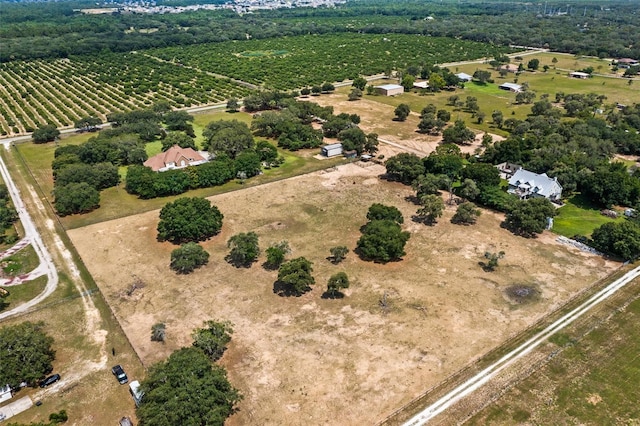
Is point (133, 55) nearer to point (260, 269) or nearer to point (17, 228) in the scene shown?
point (17, 228)

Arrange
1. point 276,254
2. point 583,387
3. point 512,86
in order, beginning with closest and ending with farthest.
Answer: point 583,387, point 276,254, point 512,86

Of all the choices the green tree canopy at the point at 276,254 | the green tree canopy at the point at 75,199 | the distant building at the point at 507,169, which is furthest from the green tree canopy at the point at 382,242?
the green tree canopy at the point at 75,199

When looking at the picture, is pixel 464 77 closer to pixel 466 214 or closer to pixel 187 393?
pixel 466 214

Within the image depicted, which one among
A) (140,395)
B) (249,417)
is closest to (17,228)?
(140,395)

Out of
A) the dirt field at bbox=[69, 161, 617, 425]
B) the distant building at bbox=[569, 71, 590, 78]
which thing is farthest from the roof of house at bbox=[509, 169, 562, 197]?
the distant building at bbox=[569, 71, 590, 78]

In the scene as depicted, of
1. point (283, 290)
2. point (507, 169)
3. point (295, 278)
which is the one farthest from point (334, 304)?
point (507, 169)

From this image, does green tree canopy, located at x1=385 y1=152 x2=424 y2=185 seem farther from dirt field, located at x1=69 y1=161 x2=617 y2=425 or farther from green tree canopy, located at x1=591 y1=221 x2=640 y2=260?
green tree canopy, located at x1=591 y1=221 x2=640 y2=260

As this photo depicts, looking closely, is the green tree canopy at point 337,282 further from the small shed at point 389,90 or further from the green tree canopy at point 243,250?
the small shed at point 389,90
